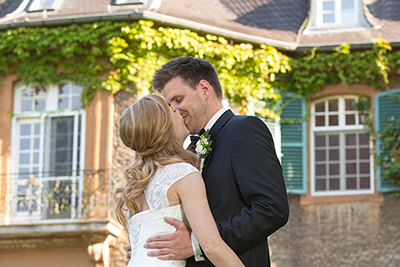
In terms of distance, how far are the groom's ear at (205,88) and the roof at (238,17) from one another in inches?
333

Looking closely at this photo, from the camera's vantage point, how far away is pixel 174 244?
3031 mm

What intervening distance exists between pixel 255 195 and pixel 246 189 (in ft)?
0.16

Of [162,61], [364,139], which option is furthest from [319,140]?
[162,61]

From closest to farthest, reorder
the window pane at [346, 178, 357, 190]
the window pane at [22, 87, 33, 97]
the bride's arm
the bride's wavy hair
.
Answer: the bride's arm, the bride's wavy hair, the window pane at [22, 87, 33, 97], the window pane at [346, 178, 357, 190]

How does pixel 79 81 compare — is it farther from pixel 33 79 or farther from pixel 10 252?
pixel 10 252

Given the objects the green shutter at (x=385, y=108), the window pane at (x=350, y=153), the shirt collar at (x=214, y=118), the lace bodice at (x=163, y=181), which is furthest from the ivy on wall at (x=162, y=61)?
the lace bodice at (x=163, y=181)

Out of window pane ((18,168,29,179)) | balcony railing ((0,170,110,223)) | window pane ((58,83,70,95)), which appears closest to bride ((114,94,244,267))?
balcony railing ((0,170,110,223))

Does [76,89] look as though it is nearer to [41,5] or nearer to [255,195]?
[41,5]

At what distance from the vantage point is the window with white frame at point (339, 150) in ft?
42.5

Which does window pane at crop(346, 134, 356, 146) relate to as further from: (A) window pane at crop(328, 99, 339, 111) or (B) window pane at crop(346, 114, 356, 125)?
(A) window pane at crop(328, 99, 339, 111)

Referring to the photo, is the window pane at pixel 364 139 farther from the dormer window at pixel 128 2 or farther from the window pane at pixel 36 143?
the window pane at pixel 36 143

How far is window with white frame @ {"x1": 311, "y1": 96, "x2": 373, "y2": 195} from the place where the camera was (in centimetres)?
1297

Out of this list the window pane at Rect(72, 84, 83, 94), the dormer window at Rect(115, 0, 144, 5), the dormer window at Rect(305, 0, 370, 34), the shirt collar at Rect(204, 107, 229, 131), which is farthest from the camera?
the dormer window at Rect(305, 0, 370, 34)

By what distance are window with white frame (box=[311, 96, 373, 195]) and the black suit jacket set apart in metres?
9.98
